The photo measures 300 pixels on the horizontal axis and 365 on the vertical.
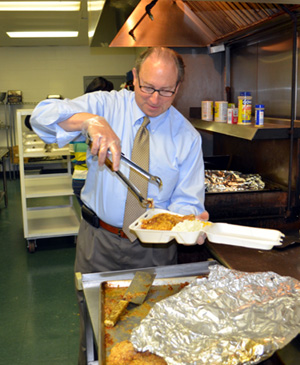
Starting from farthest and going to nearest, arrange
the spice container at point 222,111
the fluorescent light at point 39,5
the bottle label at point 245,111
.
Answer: the fluorescent light at point 39,5 → the spice container at point 222,111 → the bottle label at point 245,111

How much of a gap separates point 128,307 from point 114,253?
23.9 inches

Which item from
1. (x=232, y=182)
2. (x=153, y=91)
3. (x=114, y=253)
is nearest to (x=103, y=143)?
(x=153, y=91)

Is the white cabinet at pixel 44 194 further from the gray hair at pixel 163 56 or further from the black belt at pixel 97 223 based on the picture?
the gray hair at pixel 163 56

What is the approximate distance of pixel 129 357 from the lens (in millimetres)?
1166

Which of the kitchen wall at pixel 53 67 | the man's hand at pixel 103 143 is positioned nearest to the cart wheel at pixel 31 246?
the man's hand at pixel 103 143

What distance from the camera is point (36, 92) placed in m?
9.09

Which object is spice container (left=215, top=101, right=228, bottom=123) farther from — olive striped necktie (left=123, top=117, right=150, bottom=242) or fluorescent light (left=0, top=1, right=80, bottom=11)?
fluorescent light (left=0, top=1, right=80, bottom=11)

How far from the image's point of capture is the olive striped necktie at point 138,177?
1909 mm

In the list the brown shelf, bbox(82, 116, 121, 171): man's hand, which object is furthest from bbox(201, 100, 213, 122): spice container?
bbox(82, 116, 121, 171): man's hand

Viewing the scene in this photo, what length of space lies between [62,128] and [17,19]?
17.0 feet

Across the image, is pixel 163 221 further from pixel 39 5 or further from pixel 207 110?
pixel 39 5

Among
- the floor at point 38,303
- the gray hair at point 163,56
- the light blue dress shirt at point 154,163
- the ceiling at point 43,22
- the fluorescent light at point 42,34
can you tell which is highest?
the fluorescent light at point 42,34

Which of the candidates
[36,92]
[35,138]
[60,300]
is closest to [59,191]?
[35,138]

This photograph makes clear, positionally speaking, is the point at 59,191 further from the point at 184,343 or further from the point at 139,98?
the point at 184,343
